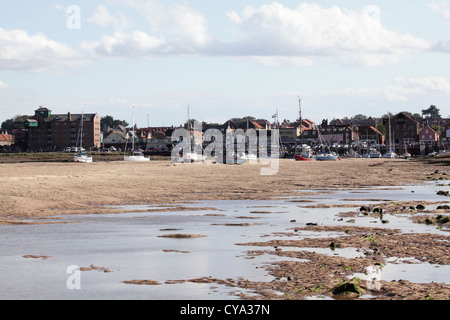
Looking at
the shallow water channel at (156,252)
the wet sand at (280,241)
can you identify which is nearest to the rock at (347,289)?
the wet sand at (280,241)

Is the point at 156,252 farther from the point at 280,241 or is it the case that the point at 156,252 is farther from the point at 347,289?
the point at 347,289

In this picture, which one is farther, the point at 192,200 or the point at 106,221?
the point at 192,200

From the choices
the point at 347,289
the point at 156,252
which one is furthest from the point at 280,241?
the point at 347,289

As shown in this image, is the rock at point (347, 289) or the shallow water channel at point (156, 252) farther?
the shallow water channel at point (156, 252)

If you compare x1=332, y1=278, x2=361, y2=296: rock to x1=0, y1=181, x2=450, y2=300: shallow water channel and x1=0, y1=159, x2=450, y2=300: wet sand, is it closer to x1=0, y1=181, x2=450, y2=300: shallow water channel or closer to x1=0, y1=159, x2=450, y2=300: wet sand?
x1=0, y1=159, x2=450, y2=300: wet sand

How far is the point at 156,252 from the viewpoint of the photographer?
56.4ft

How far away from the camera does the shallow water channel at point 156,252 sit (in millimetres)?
13102

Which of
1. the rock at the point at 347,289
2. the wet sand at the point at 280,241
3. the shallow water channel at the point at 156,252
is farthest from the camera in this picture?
the shallow water channel at the point at 156,252

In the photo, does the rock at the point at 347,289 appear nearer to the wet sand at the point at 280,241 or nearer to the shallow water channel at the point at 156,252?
the wet sand at the point at 280,241
